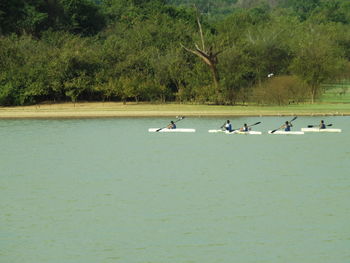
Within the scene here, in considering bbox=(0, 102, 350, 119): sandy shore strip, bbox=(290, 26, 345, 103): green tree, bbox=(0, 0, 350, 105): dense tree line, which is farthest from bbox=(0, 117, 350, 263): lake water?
bbox=(290, 26, 345, 103): green tree

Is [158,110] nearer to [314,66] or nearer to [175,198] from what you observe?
[314,66]

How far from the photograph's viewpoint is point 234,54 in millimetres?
71688

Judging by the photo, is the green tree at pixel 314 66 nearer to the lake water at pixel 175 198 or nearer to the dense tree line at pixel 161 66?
the dense tree line at pixel 161 66

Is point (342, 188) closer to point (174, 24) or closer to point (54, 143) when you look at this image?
point (54, 143)

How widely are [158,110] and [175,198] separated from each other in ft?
108

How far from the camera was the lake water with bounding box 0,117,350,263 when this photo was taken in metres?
24.4

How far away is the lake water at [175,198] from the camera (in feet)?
80.1

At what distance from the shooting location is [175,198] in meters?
A: 31.7

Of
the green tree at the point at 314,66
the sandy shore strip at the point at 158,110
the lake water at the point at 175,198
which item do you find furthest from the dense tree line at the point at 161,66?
the lake water at the point at 175,198

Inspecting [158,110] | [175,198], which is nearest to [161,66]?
[158,110]

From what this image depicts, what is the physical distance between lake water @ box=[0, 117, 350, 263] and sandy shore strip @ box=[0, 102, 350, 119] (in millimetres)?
8470

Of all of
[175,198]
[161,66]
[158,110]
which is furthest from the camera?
[161,66]

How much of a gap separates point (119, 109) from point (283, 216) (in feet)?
126

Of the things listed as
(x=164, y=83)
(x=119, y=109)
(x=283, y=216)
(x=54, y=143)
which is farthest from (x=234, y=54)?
(x=283, y=216)
